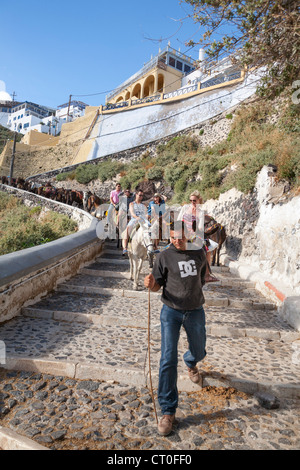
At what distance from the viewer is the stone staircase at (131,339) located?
10.8ft

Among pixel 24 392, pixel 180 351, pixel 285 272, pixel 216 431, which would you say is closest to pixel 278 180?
pixel 285 272

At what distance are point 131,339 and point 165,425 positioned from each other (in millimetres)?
1878

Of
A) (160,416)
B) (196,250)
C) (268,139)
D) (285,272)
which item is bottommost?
(160,416)

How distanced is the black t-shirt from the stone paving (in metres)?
0.96

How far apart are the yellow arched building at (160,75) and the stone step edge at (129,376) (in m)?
34.8

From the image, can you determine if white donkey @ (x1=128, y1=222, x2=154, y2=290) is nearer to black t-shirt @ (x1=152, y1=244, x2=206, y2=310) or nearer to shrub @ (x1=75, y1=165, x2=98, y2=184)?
black t-shirt @ (x1=152, y1=244, x2=206, y2=310)

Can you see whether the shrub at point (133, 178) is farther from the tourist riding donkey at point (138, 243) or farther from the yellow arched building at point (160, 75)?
the tourist riding donkey at point (138, 243)

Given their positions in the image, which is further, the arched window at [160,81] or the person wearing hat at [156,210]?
the arched window at [160,81]

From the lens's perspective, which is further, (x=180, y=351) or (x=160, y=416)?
(x=180, y=351)

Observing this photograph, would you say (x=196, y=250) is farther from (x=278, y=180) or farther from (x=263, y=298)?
(x=278, y=180)

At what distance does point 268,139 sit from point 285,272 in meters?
6.55

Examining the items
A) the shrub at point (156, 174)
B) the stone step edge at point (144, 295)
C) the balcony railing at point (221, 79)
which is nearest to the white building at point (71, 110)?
the balcony railing at point (221, 79)

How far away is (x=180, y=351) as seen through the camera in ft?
13.0

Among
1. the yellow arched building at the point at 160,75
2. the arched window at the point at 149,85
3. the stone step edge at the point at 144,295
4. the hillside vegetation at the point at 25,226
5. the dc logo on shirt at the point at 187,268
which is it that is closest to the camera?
the dc logo on shirt at the point at 187,268
